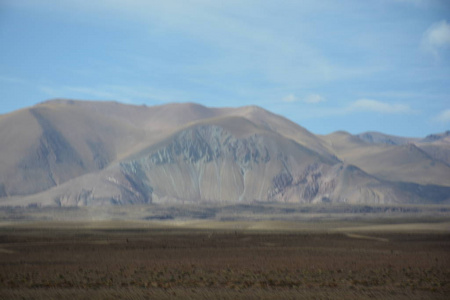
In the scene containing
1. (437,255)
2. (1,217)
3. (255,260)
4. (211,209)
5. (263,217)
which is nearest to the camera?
(255,260)

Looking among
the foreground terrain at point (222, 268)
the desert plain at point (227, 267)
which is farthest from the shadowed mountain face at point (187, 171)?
the foreground terrain at point (222, 268)

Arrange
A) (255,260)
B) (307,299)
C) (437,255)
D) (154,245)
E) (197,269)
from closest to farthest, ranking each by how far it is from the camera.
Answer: (307,299), (197,269), (255,260), (437,255), (154,245)

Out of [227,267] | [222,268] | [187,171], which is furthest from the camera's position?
[187,171]

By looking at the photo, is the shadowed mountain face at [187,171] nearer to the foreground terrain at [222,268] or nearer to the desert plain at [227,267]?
the desert plain at [227,267]

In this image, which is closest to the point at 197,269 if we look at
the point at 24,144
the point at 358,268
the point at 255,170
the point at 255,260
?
the point at 255,260

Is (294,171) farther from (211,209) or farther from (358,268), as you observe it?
(358,268)

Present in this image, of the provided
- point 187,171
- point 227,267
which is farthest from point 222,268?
point 187,171

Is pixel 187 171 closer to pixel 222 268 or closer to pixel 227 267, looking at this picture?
pixel 227 267

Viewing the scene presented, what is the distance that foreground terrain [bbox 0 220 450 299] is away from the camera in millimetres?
28547

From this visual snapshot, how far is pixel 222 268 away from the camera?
36750 mm

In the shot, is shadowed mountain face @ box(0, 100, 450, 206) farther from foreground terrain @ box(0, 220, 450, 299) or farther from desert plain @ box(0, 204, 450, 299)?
foreground terrain @ box(0, 220, 450, 299)

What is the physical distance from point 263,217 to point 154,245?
2502 inches

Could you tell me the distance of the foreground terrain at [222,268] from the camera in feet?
93.7

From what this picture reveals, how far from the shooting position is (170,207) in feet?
412
